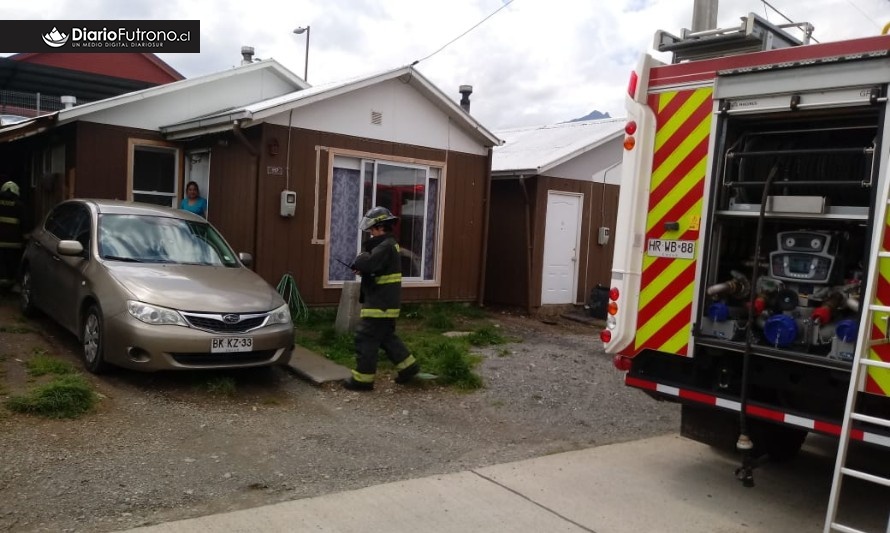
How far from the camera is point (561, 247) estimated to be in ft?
43.0

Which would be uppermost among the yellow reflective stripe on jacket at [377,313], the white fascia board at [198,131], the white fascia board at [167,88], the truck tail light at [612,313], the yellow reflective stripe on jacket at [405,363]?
the white fascia board at [167,88]

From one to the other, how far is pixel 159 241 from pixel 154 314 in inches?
57.8

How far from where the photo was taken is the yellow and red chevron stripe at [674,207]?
4.67 m

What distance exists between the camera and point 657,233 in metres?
4.89

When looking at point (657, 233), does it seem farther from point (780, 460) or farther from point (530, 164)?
point (530, 164)

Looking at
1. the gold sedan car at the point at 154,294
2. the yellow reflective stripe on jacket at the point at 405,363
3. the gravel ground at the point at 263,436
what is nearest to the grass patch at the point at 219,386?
the gravel ground at the point at 263,436

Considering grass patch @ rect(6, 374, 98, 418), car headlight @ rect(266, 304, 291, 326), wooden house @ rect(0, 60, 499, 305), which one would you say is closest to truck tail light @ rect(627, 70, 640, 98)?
car headlight @ rect(266, 304, 291, 326)

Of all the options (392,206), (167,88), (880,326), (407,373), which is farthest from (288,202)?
(880,326)

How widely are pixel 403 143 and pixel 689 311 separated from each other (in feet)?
23.5

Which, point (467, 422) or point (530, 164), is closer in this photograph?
point (467, 422)

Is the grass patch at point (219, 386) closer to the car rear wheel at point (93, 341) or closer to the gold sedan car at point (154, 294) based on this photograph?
the gold sedan car at point (154, 294)

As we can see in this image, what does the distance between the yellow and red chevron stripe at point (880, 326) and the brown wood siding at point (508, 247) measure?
8.79 metres

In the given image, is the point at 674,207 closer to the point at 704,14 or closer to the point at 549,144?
the point at 704,14

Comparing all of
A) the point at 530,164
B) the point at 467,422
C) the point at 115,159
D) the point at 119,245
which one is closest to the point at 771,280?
the point at 467,422
